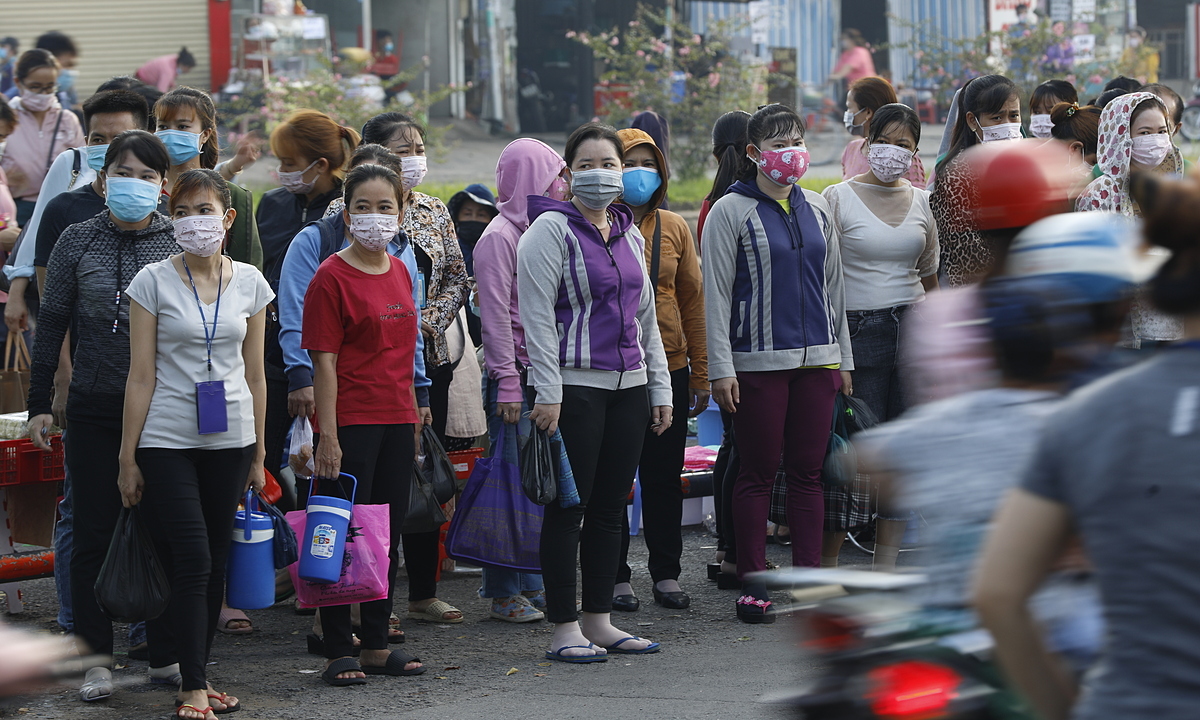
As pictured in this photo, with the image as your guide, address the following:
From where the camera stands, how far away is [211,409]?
4.81m

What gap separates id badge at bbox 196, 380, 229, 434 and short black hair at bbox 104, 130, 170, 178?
38.0 inches

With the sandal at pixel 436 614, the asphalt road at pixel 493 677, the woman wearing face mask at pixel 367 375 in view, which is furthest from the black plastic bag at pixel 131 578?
the sandal at pixel 436 614

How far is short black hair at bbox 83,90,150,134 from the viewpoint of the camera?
19.9ft

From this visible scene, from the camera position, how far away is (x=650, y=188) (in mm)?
6477

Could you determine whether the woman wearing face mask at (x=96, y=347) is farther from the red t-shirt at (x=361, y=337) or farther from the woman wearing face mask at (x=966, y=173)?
the woman wearing face mask at (x=966, y=173)

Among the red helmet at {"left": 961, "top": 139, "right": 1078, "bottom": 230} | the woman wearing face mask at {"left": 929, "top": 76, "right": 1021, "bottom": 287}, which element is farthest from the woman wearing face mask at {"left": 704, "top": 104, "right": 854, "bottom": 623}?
the red helmet at {"left": 961, "top": 139, "right": 1078, "bottom": 230}

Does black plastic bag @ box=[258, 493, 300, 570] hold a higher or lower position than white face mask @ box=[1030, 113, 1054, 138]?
lower

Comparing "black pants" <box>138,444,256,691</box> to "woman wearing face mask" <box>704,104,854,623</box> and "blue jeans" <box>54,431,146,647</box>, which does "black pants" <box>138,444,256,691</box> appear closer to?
"blue jeans" <box>54,431,146,647</box>

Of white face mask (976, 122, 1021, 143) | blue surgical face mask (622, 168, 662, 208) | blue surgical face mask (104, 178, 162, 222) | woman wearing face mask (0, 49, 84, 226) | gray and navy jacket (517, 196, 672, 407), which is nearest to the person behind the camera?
blue surgical face mask (104, 178, 162, 222)

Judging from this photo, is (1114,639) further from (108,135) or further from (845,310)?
(108,135)

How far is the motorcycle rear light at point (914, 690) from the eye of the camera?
2410 mm

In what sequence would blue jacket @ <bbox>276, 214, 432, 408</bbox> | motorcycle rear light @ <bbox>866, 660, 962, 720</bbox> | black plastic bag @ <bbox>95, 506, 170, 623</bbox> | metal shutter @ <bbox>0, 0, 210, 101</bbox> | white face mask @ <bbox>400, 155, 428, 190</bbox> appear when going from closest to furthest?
motorcycle rear light @ <bbox>866, 660, 962, 720</bbox>, black plastic bag @ <bbox>95, 506, 170, 623</bbox>, blue jacket @ <bbox>276, 214, 432, 408</bbox>, white face mask @ <bbox>400, 155, 428, 190</bbox>, metal shutter @ <bbox>0, 0, 210, 101</bbox>

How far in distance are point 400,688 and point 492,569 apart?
1.09 metres

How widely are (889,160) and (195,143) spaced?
10.5 feet
